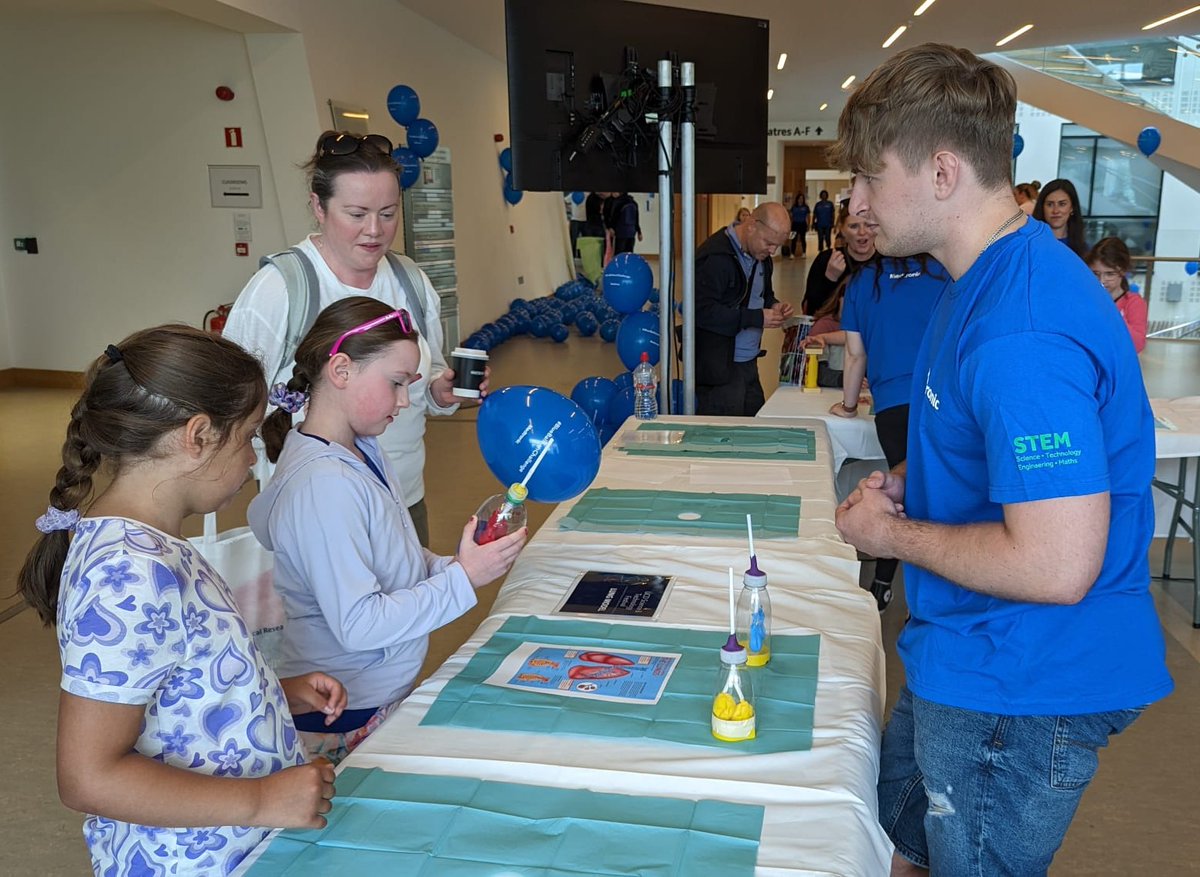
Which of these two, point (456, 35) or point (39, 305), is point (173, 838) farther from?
point (456, 35)

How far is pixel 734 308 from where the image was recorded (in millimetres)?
4293

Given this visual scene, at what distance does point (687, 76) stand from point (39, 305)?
6752 millimetres

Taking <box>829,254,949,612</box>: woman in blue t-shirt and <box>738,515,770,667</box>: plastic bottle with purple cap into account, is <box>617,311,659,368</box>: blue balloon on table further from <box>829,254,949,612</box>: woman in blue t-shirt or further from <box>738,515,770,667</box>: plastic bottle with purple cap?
<box>738,515,770,667</box>: plastic bottle with purple cap

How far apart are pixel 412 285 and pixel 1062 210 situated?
412cm

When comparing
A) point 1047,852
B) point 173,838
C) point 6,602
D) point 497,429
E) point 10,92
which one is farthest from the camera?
point 10,92

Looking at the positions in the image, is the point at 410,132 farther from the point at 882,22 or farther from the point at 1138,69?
the point at 1138,69

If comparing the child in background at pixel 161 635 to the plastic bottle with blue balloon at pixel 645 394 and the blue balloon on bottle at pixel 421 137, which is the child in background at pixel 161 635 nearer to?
the plastic bottle with blue balloon at pixel 645 394

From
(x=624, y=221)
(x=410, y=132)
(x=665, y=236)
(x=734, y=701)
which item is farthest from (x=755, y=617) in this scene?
(x=624, y=221)

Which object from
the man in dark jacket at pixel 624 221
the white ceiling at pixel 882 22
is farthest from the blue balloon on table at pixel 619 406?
the man in dark jacket at pixel 624 221

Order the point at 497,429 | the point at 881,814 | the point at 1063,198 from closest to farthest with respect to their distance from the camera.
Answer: the point at 881,814
the point at 497,429
the point at 1063,198

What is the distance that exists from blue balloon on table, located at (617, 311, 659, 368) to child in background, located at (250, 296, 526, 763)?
111 inches

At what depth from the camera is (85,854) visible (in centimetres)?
237

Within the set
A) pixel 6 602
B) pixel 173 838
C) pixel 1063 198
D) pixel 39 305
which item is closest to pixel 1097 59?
pixel 1063 198

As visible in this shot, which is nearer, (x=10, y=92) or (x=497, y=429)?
(x=497, y=429)
